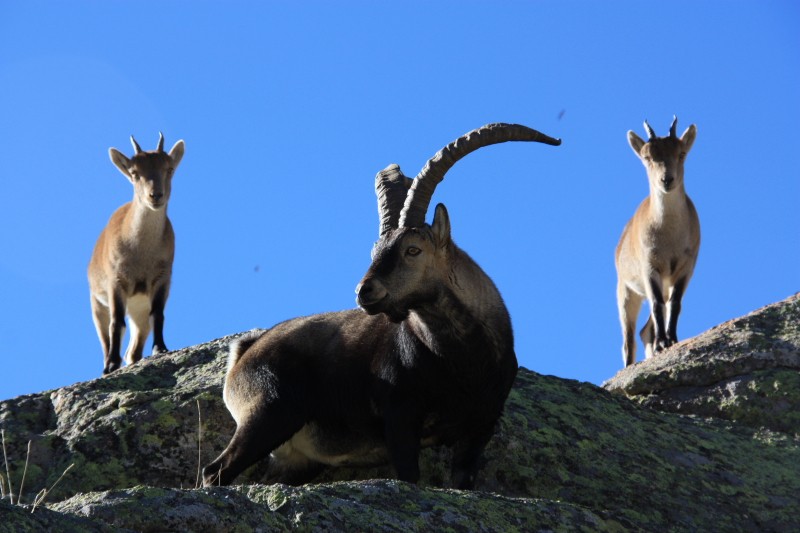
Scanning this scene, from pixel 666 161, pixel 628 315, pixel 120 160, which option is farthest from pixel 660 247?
pixel 120 160

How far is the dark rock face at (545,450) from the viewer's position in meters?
5.37

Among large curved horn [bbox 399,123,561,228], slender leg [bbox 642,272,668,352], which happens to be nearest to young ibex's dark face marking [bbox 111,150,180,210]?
slender leg [bbox 642,272,668,352]

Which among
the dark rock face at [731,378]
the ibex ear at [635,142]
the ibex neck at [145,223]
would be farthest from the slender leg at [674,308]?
the ibex neck at [145,223]

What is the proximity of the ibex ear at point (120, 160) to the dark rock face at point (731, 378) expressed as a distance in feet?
26.4

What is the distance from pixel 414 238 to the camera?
7262 mm

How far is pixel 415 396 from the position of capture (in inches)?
273

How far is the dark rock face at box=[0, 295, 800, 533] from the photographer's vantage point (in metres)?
5.37

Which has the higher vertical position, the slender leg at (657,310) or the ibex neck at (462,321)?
the slender leg at (657,310)

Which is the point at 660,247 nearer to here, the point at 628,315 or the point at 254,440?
the point at 628,315

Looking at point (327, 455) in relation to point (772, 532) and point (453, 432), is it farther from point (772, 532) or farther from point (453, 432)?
point (772, 532)

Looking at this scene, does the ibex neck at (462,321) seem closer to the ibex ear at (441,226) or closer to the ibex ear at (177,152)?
the ibex ear at (441,226)

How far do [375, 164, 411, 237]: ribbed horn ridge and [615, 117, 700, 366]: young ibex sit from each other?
750 cm

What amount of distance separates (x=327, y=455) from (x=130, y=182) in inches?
365

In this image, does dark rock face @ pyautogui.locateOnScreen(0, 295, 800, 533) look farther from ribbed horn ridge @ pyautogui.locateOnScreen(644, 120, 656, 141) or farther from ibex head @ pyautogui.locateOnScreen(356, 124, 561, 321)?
ribbed horn ridge @ pyautogui.locateOnScreen(644, 120, 656, 141)
